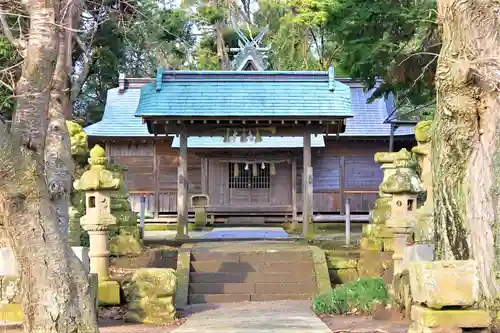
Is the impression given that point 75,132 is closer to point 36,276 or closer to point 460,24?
point 36,276

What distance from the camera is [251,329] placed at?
827cm

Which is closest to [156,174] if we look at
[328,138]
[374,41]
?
[328,138]

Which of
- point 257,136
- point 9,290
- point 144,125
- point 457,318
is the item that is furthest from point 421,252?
point 144,125

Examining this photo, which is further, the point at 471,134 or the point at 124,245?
the point at 124,245

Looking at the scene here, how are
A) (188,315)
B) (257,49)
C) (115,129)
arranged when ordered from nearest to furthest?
(188,315) < (115,129) < (257,49)

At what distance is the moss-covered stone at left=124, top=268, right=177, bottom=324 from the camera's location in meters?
Answer: 9.70

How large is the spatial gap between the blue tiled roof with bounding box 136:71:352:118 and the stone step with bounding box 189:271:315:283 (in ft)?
17.3

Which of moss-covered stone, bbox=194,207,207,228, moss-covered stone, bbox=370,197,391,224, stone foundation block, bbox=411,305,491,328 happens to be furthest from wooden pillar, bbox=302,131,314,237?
stone foundation block, bbox=411,305,491,328

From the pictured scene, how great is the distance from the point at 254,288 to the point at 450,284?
283 inches

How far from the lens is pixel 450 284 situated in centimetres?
558

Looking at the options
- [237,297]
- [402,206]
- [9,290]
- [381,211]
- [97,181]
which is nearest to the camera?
[9,290]

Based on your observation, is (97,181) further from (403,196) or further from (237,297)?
(403,196)

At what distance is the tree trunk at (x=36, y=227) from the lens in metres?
6.30

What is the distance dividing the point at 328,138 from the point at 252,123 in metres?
8.34
